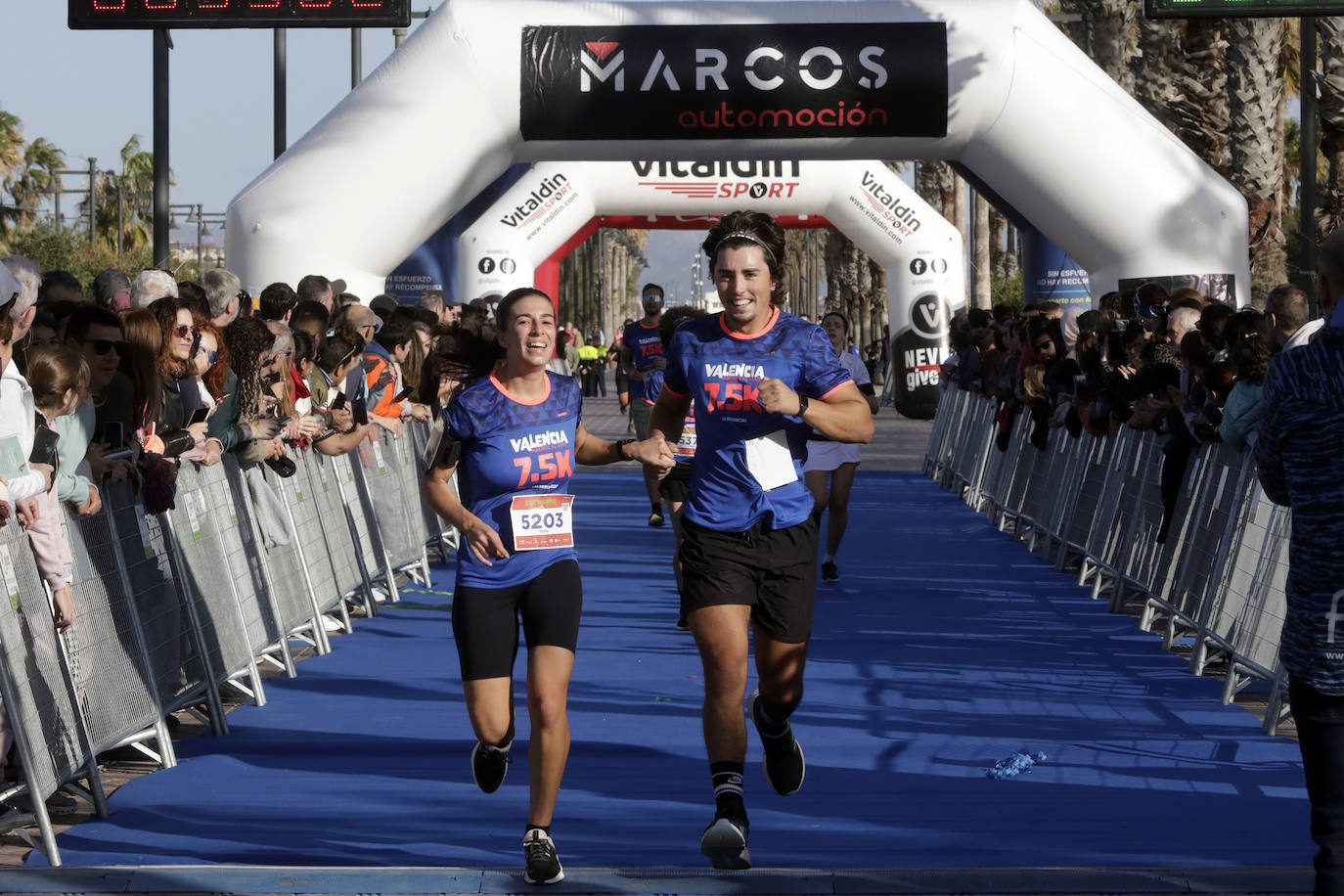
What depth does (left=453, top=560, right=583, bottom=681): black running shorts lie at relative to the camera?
587 cm

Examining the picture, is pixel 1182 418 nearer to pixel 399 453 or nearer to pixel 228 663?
pixel 228 663

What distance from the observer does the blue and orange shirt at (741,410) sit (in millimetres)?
6035

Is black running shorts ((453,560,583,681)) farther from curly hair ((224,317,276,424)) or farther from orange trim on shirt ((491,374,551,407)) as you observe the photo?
curly hair ((224,317,276,424))

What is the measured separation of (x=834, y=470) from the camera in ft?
42.9

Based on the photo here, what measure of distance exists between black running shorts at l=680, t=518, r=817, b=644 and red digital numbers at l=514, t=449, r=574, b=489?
0.42 m

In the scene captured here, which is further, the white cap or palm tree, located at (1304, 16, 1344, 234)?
palm tree, located at (1304, 16, 1344, 234)

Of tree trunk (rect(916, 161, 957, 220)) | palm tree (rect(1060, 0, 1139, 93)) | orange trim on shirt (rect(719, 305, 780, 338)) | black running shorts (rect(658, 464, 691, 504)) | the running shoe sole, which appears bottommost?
the running shoe sole

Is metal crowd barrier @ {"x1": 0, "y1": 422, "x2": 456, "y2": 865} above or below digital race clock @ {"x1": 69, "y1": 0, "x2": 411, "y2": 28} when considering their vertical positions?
below

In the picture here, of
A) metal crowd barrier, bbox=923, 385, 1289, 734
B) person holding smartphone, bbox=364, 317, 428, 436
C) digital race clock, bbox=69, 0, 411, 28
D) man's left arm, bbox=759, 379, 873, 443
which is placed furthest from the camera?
digital race clock, bbox=69, 0, 411, 28

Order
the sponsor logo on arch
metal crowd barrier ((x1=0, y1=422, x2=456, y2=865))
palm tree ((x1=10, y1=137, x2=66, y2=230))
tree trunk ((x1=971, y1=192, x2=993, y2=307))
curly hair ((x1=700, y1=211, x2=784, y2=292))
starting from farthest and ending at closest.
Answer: palm tree ((x1=10, y1=137, x2=66, y2=230)) < tree trunk ((x1=971, y1=192, x2=993, y2=307)) < the sponsor logo on arch < metal crowd barrier ((x1=0, y1=422, x2=456, y2=865)) < curly hair ((x1=700, y1=211, x2=784, y2=292))

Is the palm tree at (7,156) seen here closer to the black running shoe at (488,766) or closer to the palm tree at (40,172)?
the palm tree at (40,172)

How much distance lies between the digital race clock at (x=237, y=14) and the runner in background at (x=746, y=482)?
965cm

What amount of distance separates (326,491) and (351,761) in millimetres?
4100

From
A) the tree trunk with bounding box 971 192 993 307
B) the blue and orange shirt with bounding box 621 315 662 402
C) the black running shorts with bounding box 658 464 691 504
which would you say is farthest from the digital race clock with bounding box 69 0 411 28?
the tree trunk with bounding box 971 192 993 307
